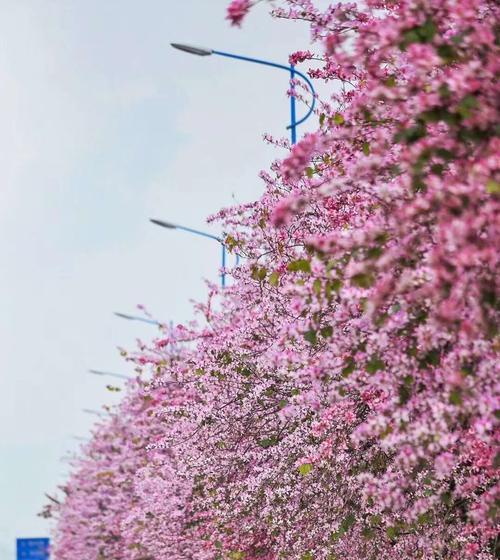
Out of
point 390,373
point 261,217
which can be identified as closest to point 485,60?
point 390,373

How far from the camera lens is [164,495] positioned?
2142cm

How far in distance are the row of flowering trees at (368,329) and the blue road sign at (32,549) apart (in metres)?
42.9

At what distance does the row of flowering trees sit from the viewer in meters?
5.90

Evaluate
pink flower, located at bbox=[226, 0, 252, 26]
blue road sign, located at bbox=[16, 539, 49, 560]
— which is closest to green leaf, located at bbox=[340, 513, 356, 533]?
pink flower, located at bbox=[226, 0, 252, 26]

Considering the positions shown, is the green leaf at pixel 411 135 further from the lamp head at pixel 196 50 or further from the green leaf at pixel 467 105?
the lamp head at pixel 196 50

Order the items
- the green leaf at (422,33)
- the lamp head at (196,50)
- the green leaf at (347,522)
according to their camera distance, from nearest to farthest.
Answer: the green leaf at (422,33) → the green leaf at (347,522) → the lamp head at (196,50)

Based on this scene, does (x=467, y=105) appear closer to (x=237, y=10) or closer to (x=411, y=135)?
(x=411, y=135)

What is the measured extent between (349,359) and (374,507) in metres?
4.56

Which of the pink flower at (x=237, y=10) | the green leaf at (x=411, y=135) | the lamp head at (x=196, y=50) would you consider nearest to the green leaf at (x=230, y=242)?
the lamp head at (x=196, y=50)

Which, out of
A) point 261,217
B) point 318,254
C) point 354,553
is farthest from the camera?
point 261,217

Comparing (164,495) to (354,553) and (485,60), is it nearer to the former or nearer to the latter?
(354,553)

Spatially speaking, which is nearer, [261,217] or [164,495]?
[261,217]

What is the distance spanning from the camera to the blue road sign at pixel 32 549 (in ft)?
202

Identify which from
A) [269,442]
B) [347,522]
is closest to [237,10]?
[347,522]
